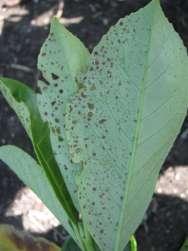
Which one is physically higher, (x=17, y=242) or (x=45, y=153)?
(x=45, y=153)

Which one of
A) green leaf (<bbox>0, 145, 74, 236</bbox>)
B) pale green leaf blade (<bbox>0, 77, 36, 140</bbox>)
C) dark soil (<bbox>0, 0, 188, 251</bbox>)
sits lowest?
dark soil (<bbox>0, 0, 188, 251</bbox>)

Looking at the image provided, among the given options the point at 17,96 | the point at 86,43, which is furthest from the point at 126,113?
the point at 86,43

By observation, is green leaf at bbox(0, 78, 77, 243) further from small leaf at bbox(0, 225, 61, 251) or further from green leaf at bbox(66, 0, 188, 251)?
small leaf at bbox(0, 225, 61, 251)

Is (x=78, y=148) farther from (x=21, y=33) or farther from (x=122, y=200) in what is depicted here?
(x=21, y=33)

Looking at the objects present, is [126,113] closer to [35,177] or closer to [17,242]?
[35,177]

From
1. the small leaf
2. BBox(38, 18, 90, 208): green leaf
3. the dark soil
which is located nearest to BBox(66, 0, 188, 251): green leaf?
BBox(38, 18, 90, 208): green leaf

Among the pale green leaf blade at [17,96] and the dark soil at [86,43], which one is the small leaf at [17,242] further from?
the dark soil at [86,43]
